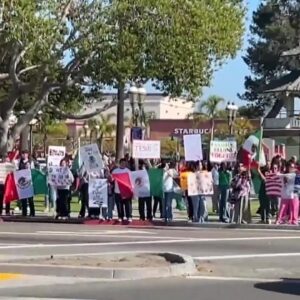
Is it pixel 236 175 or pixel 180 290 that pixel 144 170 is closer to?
pixel 236 175

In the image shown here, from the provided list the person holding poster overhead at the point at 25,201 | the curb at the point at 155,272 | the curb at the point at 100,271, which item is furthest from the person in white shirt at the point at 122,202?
the curb at the point at 100,271

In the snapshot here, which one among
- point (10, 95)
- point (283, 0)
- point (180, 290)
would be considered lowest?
point (180, 290)

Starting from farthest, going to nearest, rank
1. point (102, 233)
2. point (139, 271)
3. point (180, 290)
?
point (102, 233) → point (139, 271) → point (180, 290)

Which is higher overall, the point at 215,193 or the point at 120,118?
the point at 120,118

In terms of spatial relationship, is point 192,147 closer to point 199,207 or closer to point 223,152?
point 223,152

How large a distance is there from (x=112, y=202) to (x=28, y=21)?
7.49 m

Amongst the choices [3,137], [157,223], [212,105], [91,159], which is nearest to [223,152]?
[157,223]

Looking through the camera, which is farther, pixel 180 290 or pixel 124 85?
pixel 124 85

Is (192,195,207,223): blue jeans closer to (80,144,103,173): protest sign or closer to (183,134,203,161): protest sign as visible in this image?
(183,134,203,161): protest sign

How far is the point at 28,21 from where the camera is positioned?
3109cm

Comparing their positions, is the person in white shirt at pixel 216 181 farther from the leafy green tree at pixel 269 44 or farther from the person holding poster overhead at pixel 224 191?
the leafy green tree at pixel 269 44

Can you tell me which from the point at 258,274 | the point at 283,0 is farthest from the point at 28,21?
the point at 283,0

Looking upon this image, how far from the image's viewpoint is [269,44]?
77.9 m

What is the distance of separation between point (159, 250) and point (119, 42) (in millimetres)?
16931
